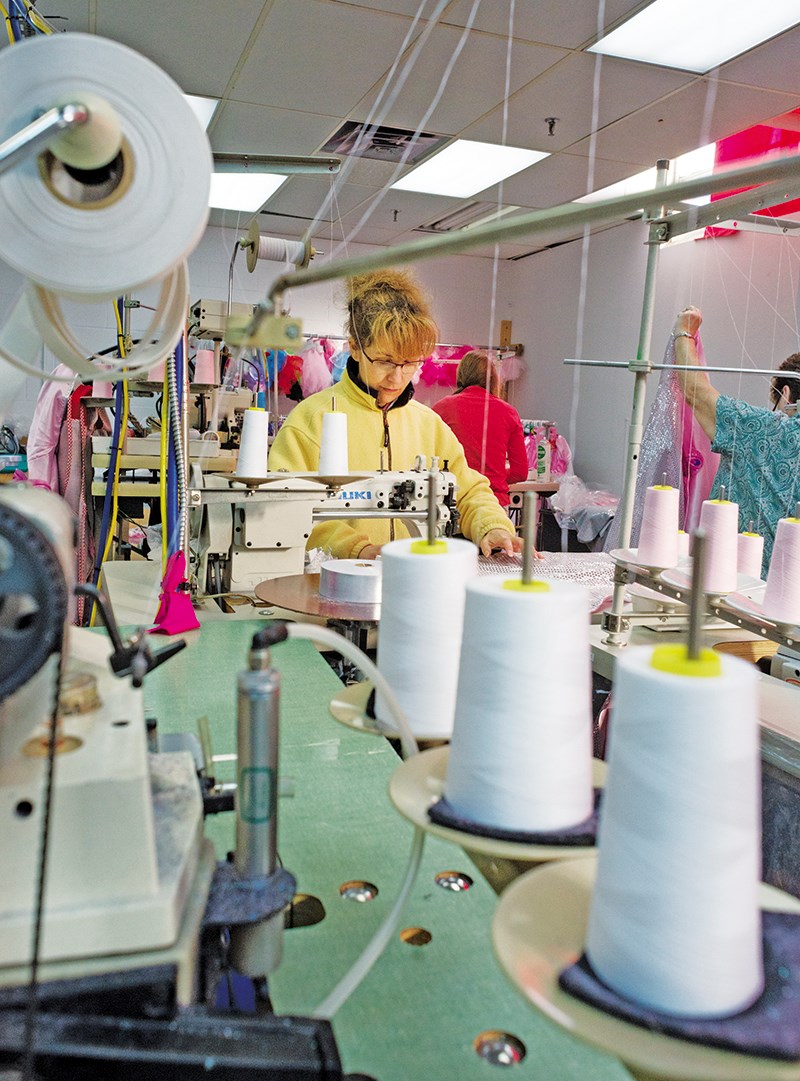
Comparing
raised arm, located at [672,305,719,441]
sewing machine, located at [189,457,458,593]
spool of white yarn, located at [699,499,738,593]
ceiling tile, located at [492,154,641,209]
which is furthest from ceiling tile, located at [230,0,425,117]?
spool of white yarn, located at [699,499,738,593]

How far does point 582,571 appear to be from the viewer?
2848mm

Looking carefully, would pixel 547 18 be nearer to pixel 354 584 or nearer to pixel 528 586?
pixel 354 584

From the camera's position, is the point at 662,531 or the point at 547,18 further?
the point at 547,18

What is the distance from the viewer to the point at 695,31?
126 inches

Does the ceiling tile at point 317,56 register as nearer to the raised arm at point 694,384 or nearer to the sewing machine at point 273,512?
the raised arm at point 694,384

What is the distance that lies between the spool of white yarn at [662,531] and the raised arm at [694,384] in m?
1.16

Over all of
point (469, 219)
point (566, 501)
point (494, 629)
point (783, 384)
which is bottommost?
point (566, 501)

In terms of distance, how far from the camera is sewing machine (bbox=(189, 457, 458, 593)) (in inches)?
79.0

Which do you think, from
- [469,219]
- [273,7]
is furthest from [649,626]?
[469,219]

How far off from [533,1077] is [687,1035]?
0.31 metres

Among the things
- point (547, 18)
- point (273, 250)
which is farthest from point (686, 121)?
point (273, 250)

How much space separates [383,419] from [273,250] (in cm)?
71

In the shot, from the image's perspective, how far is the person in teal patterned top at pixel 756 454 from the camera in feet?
9.00

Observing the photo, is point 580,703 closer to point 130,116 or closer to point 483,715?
point 483,715
